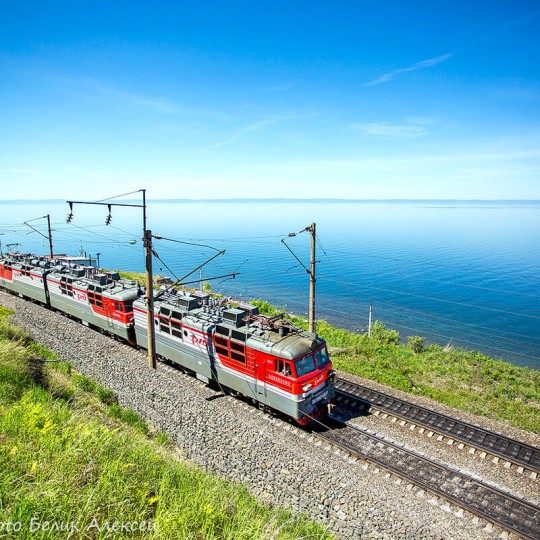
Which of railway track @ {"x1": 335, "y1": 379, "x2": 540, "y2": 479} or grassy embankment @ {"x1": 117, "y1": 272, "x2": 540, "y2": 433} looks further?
grassy embankment @ {"x1": 117, "y1": 272, "x2": 540, "y2": 433}

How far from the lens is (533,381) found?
63.7 ft

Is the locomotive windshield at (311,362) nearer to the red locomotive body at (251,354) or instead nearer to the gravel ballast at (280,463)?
the red locomotive body at (251,354)

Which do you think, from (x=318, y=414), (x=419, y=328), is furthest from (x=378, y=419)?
(x=419, y=328)

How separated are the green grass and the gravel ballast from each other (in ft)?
17.1

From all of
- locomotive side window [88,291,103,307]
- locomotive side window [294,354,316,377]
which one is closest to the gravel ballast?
locomotive side window [294,354,316,377]

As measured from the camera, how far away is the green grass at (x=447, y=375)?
15.8 metres

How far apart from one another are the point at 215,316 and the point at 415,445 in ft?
30.7

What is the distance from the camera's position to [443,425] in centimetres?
1350

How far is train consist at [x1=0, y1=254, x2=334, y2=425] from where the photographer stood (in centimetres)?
1241

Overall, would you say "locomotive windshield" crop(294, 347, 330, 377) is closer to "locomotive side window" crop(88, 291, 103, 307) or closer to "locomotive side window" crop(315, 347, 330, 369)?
"locomotive side window" crop(315, 347, 330, 369)

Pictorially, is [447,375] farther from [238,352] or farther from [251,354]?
[238,352]

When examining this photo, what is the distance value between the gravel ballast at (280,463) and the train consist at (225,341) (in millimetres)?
879

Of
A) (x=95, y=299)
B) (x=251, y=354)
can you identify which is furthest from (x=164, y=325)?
(x=95, y=299)

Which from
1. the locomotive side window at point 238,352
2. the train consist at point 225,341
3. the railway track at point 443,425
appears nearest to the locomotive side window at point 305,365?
the train consist at point 225,341
